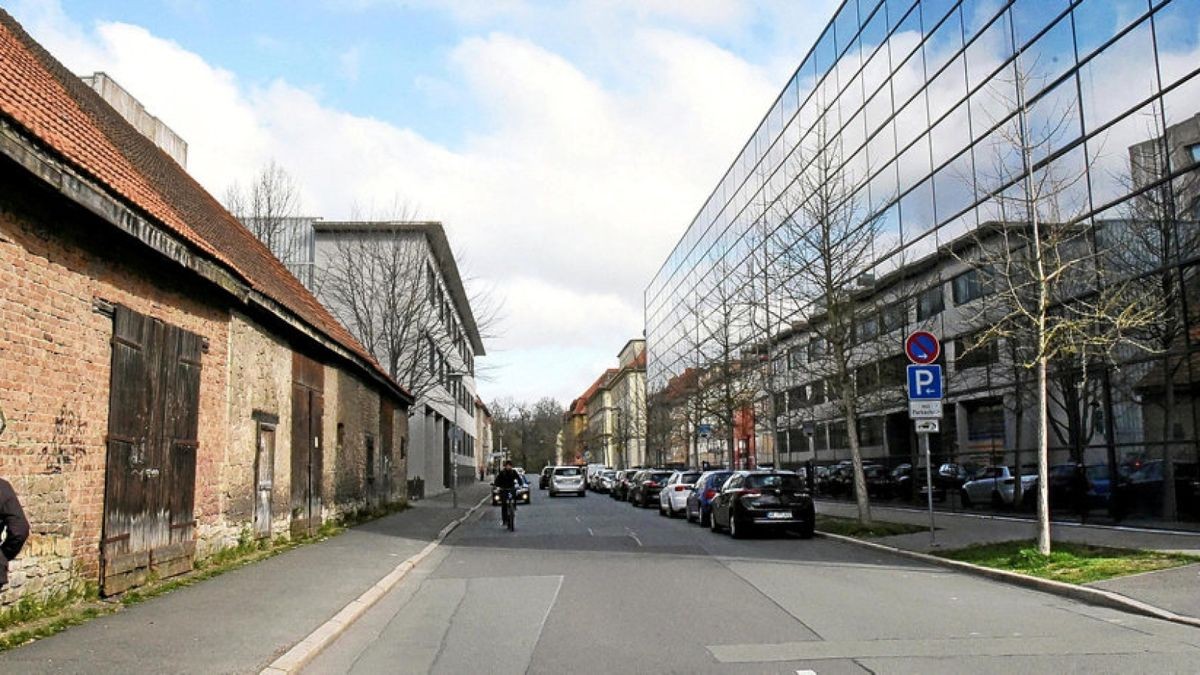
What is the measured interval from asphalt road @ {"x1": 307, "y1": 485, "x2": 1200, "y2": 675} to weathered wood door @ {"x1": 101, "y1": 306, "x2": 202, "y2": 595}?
2.69 meters

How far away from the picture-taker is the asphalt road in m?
6.97

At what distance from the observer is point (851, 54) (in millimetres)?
29297

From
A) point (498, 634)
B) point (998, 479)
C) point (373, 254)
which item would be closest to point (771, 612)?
point (498, 634)

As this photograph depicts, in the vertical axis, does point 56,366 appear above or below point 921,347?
below

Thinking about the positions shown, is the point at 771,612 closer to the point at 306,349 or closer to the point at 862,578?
the point at 862,578

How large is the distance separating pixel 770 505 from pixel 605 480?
36231 millimetres

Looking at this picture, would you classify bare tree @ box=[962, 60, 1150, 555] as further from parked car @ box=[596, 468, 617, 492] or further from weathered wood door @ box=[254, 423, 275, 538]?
parked car @ box=[596, 468, 617, 492]

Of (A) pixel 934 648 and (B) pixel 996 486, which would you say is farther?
(B) pixel 996 486

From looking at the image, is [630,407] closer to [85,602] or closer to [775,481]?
[775,481]

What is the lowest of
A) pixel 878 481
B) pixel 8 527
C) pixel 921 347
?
pixel 878 481

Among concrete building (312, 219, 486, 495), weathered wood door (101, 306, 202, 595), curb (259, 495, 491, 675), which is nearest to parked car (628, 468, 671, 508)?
concrete building (312, 219, 486, 495)

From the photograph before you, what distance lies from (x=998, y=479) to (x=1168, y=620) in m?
12.7

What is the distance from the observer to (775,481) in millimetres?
19266

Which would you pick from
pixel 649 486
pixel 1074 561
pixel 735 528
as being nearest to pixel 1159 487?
pixel 1074 561
